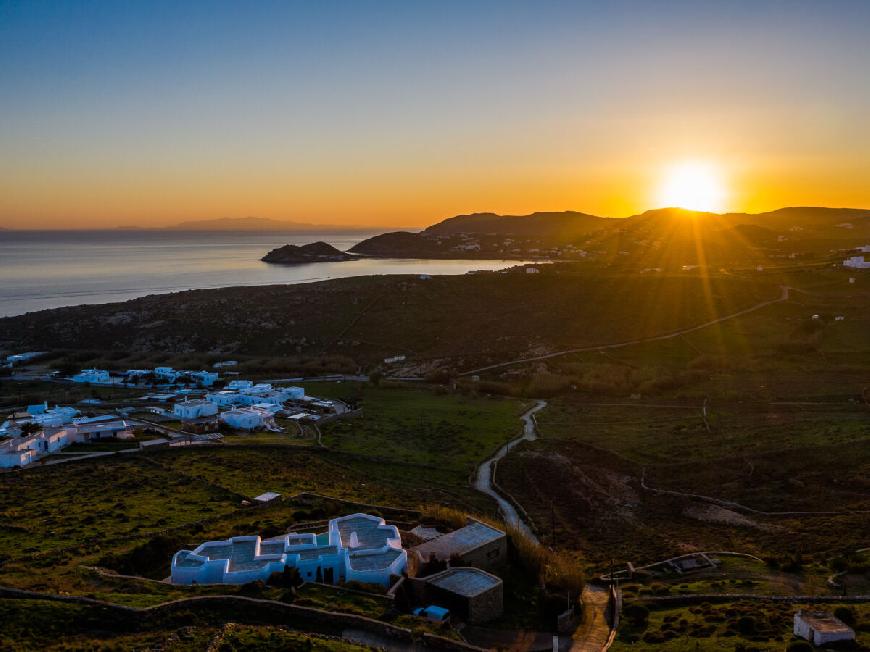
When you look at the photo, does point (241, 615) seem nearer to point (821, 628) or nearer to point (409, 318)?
point (821, 628)

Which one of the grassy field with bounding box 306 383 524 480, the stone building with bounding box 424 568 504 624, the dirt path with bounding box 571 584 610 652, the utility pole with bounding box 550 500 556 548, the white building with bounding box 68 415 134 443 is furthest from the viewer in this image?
the grassy field with bounding box 306 383 524 480

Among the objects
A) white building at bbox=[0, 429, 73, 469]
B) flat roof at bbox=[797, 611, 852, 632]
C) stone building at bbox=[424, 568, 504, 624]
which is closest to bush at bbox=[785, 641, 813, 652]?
→ flat roof at bbox=[797, 611, 852, 632]

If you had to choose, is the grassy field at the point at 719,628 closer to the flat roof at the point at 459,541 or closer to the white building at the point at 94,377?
the flat roof at the point at 459,541

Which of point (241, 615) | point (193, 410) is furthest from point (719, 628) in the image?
point (193, 410)

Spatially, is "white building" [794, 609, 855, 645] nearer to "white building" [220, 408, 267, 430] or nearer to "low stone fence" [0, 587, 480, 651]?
"low stone fence" [0, 587, 480, 651]

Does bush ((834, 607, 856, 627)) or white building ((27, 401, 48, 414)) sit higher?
bush ((834, 607, 856, 627))

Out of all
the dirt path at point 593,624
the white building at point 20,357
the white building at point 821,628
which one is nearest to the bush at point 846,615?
the white building at point 821,628

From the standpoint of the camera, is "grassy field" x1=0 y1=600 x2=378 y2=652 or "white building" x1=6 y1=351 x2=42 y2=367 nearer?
"grassy field" x1=0 y1=600 x2=378 y2=652

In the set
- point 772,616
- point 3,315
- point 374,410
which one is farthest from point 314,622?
point 3,315
